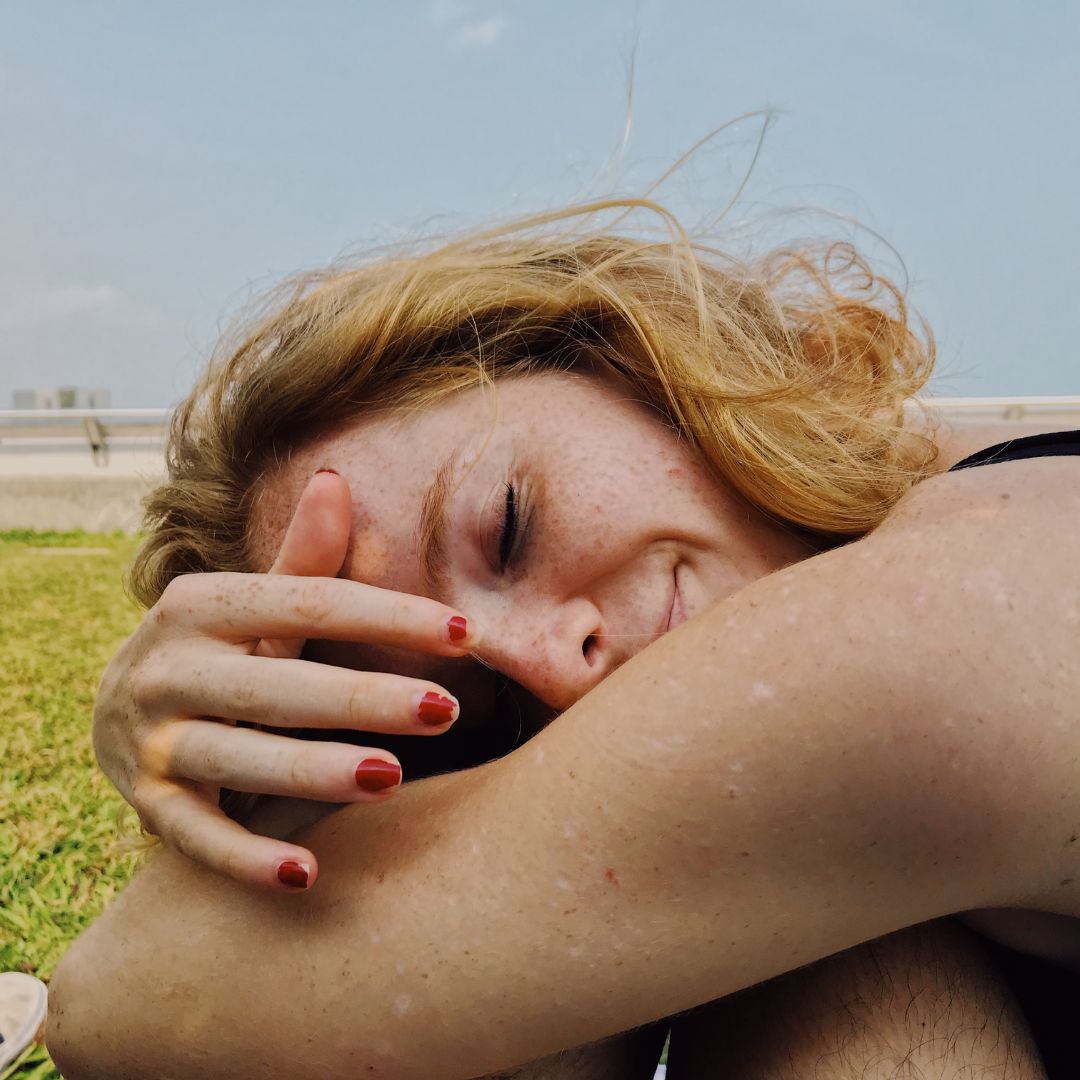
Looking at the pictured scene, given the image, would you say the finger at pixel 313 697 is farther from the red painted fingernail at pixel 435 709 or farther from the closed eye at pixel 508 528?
the closed eye at pixel 508 528

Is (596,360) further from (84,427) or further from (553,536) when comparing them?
(84,427)

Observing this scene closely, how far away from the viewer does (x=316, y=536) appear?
A: 1.74 meters

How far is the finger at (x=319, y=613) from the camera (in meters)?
1.48

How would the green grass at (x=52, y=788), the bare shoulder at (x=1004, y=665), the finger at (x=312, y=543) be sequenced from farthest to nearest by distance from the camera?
the green grass at (x=52, y=788) < the finger at (x=312, y=543) < the bare shoulder at (x=1004, y=665)

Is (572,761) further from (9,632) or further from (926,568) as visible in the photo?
(9,632)

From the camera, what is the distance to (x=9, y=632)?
667cm

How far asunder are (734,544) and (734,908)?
2.42 feet

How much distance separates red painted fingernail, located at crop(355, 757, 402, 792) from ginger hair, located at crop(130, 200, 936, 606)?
2.52 ft

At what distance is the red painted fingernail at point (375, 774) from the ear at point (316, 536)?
0.41m

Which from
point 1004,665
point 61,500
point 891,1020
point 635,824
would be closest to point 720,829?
point 635,824

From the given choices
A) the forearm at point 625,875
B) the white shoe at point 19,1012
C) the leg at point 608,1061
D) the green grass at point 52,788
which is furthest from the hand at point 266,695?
the green grass at point 52,788

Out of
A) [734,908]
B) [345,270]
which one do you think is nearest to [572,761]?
[734,908]

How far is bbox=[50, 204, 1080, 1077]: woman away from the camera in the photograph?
1.13 metres

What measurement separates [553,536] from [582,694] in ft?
0.83
